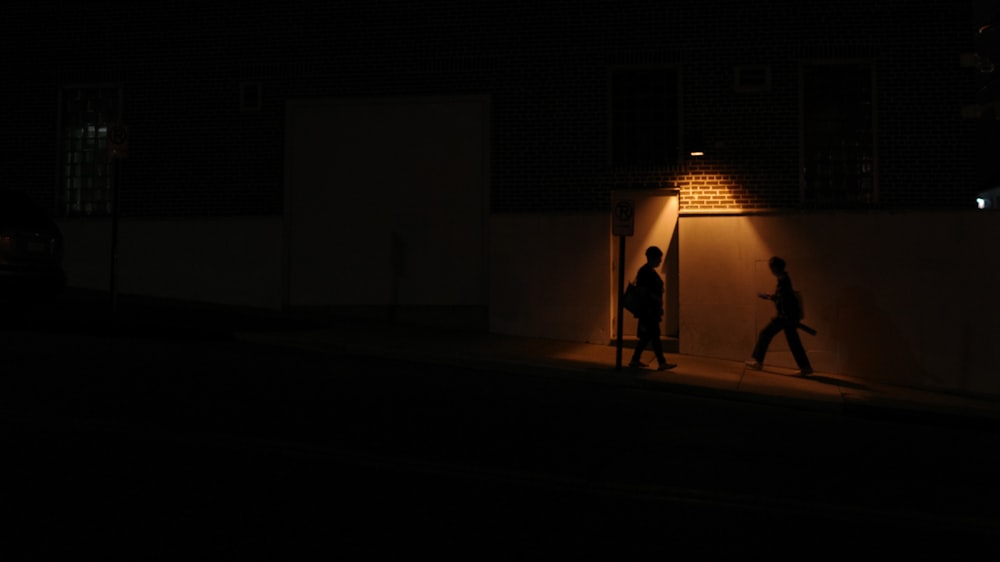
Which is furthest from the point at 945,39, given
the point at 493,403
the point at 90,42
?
the point at 90,42

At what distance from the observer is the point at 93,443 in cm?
675

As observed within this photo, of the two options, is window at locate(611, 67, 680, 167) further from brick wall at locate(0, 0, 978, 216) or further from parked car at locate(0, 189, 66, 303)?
parked car at locate(0, 189, 66, 303)

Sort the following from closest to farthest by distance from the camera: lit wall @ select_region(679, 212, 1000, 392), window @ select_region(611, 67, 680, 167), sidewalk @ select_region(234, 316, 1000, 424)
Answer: sidewalk @ select_region(234, 316, 1000, 424), lit wall @ select_region(679, 212, 1000, 392), window @ select_region(611, 67, 680, 167)

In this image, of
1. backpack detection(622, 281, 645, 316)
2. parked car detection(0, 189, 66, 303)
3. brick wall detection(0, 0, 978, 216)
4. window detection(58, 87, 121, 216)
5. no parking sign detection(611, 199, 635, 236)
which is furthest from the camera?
window detection(58, 87, 121, 216)

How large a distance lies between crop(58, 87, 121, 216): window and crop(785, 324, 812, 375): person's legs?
11857 millimetres

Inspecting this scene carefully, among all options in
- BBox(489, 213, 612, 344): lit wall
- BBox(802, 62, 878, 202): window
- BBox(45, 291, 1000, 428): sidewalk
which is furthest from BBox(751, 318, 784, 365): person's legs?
BBox(802, 62, 878, 202): window

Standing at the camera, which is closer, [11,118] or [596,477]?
[596,477]

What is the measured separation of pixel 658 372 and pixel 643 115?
16.3 ft

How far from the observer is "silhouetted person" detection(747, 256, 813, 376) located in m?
12.7

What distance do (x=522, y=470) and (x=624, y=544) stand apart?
164cm

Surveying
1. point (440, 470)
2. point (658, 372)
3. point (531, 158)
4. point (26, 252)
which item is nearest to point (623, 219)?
point (658, 372)

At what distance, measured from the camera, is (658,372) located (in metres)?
11.9

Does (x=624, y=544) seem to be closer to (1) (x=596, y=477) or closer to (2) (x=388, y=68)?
(1) (x=596, y=477)

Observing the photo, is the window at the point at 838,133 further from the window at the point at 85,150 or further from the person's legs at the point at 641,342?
the window at the point at 85,150
